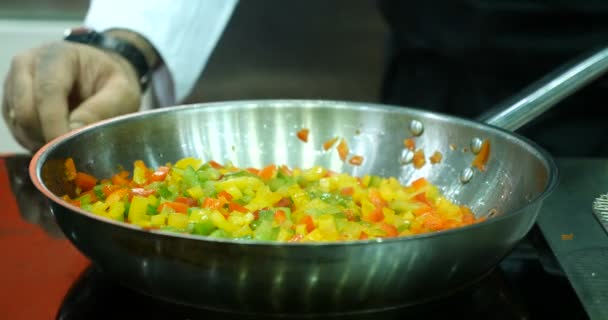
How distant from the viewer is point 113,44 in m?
1.07

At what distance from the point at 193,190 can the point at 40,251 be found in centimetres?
14

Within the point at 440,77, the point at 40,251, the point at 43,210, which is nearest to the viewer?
the point at 40,251

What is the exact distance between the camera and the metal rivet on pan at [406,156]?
81 cm

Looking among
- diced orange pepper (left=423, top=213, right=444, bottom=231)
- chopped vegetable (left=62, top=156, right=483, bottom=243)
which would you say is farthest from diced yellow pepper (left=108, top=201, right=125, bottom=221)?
diced orange pepper (left=423, top=213, right=444, bottom=231)

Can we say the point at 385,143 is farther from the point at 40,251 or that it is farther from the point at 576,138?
the point at 576,138

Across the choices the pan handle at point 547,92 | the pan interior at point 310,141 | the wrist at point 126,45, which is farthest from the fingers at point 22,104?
the pan handle at point 547,92

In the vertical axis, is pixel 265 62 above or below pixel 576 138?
below

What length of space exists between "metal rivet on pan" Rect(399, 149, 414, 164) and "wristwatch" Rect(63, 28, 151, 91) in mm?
471

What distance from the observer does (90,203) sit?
647mm

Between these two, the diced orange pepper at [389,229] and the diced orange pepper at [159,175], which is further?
the diced orange pepper at [159,175]

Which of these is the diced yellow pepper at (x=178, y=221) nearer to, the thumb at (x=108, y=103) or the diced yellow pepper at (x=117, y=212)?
the diced yellow pepper at (x=117, y=212)

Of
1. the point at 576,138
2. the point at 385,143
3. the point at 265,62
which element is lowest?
the point at 265,62

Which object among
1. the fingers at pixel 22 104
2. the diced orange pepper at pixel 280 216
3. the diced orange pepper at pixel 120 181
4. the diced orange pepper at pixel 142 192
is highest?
the diced orange pepper at pixel 280 216

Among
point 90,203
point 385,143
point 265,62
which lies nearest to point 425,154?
point 385,143
